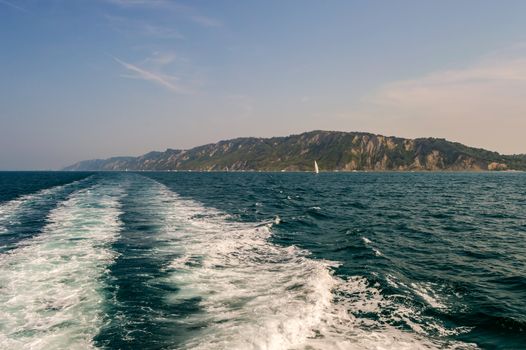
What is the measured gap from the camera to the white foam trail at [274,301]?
11578mm

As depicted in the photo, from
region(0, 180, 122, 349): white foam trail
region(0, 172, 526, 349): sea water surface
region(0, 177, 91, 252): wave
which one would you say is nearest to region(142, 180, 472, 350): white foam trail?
region(0, 172, 526, 349): sea water surface

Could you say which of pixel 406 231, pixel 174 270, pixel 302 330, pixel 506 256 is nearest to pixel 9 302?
pixel 174 270

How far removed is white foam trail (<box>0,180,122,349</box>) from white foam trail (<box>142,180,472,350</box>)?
11.8ft

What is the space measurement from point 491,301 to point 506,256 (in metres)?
10.1

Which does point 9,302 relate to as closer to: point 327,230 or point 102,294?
point 102,294

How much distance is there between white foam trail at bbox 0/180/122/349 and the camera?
38.6 feet

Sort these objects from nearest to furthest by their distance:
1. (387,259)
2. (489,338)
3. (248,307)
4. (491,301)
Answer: (489,338)
(248,307)
(491,301)
(387,259)

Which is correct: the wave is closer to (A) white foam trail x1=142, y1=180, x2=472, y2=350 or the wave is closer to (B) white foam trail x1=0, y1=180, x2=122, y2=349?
(B) white foam trail x1=0, y1=180, x2=122, y2=349

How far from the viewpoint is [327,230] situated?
33.1 metres

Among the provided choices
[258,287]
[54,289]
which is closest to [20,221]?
[54,289]

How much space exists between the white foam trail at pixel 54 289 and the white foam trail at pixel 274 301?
11.8 feet

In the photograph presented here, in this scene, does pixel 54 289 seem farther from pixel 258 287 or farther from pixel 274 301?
pixel 274 301

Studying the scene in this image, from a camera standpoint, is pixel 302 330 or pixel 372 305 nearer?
pixel 302 330

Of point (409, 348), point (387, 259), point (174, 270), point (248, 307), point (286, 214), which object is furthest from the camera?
point (286, 214)
